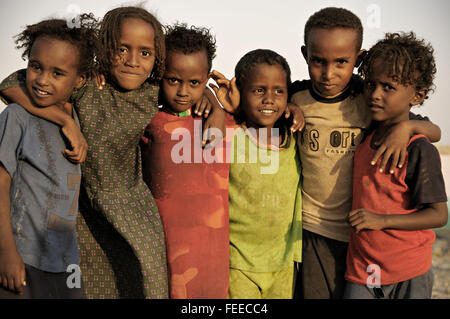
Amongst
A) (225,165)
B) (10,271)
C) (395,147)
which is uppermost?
(395,147)

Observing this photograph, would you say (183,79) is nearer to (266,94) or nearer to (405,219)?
(266,94)

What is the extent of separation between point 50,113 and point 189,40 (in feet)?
3.31

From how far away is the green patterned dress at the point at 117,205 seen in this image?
2658 mm

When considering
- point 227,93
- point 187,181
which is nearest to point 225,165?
point 187,181

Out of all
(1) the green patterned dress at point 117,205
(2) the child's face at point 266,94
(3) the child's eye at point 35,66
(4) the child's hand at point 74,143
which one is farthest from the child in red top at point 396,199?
(3) the child's eye at point 35,66

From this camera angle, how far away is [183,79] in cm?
280

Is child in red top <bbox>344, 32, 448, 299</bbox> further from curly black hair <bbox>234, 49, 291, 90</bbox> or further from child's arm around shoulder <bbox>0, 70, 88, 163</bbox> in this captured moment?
child's arm around shoulder <bbox>0, 70, 88, 163</bbox>

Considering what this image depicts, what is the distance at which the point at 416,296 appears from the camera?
261 cm

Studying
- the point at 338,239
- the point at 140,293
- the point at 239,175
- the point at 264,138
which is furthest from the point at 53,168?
the point at 338,239

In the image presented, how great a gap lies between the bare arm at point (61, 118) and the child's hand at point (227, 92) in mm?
1013

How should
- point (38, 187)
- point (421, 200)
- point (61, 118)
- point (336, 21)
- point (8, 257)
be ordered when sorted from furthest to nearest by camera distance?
point (336, 21), point (421, 200), point (61, 118), point (38, 187), point (8, 257)

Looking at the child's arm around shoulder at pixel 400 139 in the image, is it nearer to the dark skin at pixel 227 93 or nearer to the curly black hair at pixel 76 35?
the dark skin at pixel 227 93

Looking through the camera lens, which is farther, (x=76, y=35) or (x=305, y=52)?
(x=305, y=52)
